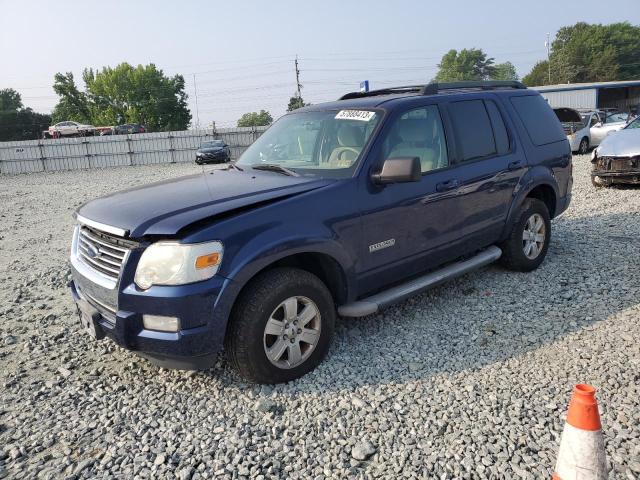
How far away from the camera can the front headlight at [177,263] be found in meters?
2.92

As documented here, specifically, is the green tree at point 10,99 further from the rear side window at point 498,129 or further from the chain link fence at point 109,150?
the rear side window at point 498,129

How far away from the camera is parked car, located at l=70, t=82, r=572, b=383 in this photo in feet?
9.82

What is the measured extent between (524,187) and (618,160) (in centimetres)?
609

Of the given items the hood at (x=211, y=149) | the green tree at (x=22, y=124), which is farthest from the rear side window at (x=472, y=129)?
the green tree at (x=22, y=124)

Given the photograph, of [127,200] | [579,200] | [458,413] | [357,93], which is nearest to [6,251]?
[127,200]

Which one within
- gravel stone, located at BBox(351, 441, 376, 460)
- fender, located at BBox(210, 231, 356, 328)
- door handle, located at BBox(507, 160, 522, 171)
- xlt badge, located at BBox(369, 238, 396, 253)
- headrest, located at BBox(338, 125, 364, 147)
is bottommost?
gravel stone, located at BBox(351, 441, 376, 460)

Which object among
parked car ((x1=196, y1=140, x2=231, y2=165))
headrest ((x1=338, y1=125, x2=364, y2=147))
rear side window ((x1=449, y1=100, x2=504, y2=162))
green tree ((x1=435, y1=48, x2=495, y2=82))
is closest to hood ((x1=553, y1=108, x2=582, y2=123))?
rear side window ((x1=449, y1=100, x2=504, y2=162))

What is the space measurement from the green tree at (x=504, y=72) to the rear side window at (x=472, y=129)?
139 meters

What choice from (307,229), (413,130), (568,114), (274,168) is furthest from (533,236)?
(568,114)

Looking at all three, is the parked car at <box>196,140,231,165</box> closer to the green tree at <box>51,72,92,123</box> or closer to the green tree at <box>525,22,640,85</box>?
the green tree at <box>51,72,92,123</box>

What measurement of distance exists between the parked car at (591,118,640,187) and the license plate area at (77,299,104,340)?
9883mm

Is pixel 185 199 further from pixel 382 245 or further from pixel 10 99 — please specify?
pixel 10 99

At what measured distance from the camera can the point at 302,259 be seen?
361 centimetres

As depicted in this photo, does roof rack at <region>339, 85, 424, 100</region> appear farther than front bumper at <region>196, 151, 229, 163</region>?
No
